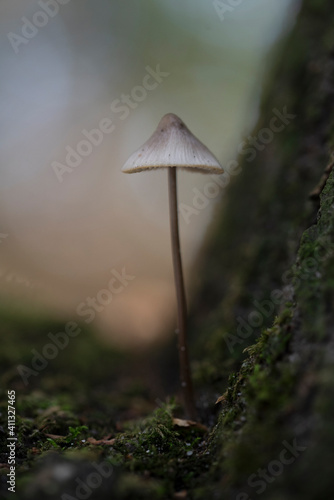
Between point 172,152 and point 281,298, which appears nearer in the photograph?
point 172,152

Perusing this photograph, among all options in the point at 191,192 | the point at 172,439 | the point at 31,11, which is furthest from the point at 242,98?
the point at 172,439

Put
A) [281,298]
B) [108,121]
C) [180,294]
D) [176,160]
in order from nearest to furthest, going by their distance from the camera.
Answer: [176,160] → [180,294] → [281,298] → [108,121]

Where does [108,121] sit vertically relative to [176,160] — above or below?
above

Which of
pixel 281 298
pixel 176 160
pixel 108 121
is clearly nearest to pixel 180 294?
pixel 281 298

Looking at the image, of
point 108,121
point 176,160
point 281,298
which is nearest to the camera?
point 176,160

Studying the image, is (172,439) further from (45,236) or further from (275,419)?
(45,236)

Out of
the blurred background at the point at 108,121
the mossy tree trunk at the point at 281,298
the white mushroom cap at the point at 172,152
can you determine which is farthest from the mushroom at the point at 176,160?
the blurred background at the point at 108,121

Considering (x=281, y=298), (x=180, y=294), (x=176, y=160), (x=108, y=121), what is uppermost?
(x=108, y=121)

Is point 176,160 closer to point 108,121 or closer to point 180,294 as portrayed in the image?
point 180,294
